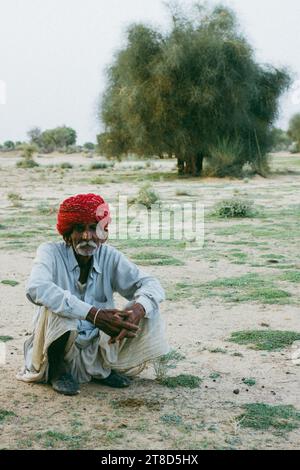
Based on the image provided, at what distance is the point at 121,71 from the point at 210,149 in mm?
4802

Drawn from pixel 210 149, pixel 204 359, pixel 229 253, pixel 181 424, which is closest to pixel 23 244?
pixel 229 253

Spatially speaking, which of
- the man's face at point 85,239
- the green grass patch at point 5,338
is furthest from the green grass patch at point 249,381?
the green grass patch at point 5,338

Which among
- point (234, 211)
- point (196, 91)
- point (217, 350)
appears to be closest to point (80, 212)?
point (217, 350)

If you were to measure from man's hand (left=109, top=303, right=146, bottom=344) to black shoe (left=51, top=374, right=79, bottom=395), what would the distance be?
39cm

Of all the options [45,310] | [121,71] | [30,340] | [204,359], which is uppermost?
[121,71]

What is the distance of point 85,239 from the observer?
4105mm

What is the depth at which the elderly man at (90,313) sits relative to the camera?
386cm

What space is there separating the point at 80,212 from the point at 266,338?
201 cm

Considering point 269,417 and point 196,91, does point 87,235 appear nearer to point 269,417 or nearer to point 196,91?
point 269,417

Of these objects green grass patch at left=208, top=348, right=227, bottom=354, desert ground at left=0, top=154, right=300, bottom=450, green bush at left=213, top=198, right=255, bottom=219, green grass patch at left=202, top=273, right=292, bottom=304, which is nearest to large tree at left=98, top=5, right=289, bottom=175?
green bush at left=213, top=198, right=255, bottom=219

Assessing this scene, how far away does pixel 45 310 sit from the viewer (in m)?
3.89

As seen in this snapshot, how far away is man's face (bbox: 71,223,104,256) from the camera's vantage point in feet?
13.4

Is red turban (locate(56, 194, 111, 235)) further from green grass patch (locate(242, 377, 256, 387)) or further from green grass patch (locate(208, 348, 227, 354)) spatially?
→ green grass patch (locate(208, 348, 227, 354))
